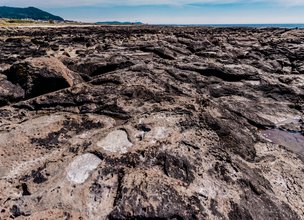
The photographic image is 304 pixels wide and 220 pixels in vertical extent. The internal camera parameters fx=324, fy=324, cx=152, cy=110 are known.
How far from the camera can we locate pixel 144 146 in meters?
8.42

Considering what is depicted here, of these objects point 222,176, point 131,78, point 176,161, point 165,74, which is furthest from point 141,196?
point 165,74

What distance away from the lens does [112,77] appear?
1379 centimetres

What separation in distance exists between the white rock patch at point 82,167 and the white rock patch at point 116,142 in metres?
0.53

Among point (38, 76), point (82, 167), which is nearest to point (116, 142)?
point (82, 167)

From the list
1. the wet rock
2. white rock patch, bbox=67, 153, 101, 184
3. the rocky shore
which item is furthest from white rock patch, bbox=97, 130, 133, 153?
the wet rock

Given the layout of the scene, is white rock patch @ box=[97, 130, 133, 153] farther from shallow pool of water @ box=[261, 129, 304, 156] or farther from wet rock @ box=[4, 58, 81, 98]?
shallow pool of water @ box=[261, 129, 304, 156]

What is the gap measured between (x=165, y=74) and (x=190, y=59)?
4.81 meters

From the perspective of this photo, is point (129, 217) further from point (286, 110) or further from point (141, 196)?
point (286, 110)

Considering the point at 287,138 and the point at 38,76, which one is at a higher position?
the point at 38,76

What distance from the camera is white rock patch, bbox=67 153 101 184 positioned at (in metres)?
7.23

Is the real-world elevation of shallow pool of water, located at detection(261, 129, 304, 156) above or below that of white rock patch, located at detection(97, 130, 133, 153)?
below

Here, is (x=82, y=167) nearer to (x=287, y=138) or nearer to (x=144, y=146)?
(x=144, y=146)

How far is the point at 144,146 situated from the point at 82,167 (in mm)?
1699

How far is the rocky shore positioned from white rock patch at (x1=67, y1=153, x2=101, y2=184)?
24 millimetres
